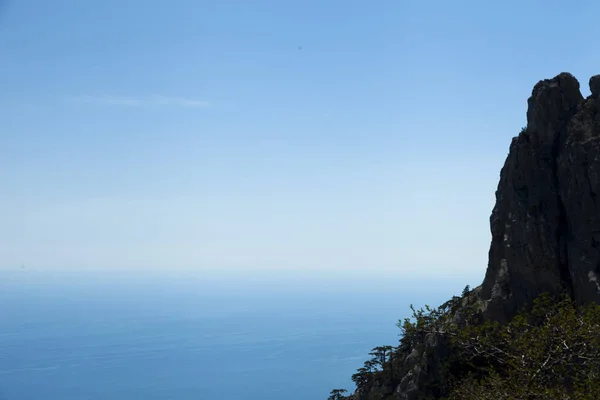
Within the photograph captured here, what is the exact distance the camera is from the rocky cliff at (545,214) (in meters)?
46.4

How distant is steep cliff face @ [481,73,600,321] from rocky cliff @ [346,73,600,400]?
0.09 metres

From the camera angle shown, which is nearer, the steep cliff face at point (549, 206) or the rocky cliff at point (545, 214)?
the steep cliff face at point (549, 206)

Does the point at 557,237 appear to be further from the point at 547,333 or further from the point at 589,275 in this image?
the point at 547,333

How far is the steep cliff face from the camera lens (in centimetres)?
4622

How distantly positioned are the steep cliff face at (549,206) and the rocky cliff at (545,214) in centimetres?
9

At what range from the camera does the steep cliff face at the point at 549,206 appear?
4622 centimetres

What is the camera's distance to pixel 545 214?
50.1 meters

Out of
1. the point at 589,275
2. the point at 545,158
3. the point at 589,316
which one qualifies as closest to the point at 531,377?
the point at 589,316

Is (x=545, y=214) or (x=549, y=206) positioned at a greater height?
(x=549, y=206)

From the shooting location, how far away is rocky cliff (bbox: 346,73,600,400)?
4638 cm

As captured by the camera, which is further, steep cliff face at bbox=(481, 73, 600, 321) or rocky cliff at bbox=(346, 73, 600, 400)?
rocky cliff at bbox=(346, 73, 600, 400)

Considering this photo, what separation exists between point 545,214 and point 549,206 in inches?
37.5

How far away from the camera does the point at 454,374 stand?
48219mm

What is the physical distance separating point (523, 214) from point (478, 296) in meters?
10.6
